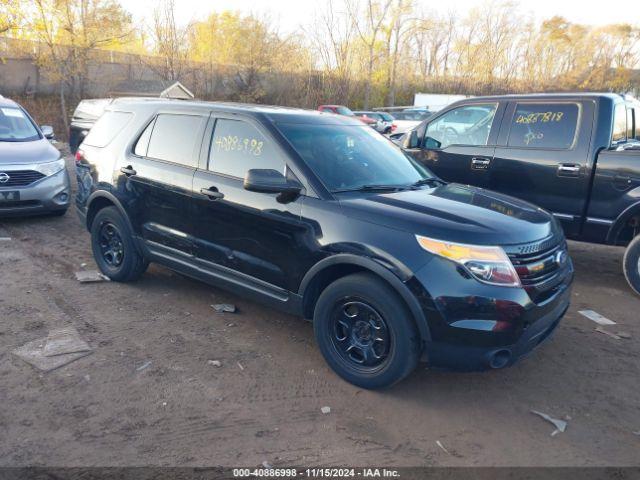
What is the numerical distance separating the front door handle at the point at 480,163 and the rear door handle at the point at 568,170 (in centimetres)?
85

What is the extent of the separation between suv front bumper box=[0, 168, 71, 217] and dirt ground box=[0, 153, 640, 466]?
263cm

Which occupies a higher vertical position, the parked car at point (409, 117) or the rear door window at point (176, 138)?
the rear door window at point (176, 138)

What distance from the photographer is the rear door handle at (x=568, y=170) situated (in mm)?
5742

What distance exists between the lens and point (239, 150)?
4242 millimetres

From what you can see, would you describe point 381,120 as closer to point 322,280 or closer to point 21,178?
point 21,178

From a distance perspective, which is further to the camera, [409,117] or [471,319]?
[409,117]

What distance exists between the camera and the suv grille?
706 cm

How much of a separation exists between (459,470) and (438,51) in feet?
168

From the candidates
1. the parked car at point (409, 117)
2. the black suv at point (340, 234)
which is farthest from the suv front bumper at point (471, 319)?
the parked car at point (409, 117)

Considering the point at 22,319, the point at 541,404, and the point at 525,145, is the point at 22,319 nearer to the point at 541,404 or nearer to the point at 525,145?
the point at 541,404

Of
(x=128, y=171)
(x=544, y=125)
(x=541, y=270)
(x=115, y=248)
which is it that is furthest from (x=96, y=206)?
(x=544, y=125)

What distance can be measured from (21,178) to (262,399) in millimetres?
5619

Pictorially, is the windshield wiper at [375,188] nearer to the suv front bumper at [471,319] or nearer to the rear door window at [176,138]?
the suv front bumper at [471,319]

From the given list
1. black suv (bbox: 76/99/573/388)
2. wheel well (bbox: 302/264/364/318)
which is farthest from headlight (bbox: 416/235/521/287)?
wheel well (bbox: 302/264/364/318)
